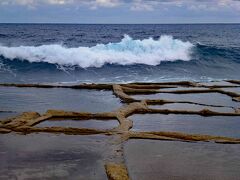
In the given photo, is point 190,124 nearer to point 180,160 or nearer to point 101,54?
point 180,160

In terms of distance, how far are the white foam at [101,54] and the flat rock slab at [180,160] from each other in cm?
1852

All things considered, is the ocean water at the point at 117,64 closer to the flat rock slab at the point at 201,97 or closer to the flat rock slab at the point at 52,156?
the flat rock slab at the point at 201,97

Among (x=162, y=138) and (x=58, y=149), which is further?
(x=162, y=138)

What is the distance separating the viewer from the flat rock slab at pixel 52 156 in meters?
7.71

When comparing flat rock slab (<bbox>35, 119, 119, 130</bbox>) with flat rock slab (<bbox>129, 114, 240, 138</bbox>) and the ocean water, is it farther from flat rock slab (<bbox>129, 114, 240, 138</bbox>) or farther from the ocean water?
the ocean water

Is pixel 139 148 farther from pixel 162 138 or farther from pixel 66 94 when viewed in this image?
pixel 66 94

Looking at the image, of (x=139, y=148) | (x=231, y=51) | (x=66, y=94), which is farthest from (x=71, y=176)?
(x=231, y=51)

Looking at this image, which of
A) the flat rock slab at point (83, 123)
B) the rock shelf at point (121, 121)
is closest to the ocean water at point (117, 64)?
the rock shelf at point (121, 121)

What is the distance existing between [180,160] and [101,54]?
22238 millimetres

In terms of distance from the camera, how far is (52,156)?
866cm

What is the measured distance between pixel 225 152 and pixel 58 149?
351cm

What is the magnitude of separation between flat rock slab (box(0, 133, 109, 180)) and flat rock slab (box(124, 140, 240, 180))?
656 millimetres

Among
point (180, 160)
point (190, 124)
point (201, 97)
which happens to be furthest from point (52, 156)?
point (201, 97)

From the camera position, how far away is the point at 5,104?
1394cm
